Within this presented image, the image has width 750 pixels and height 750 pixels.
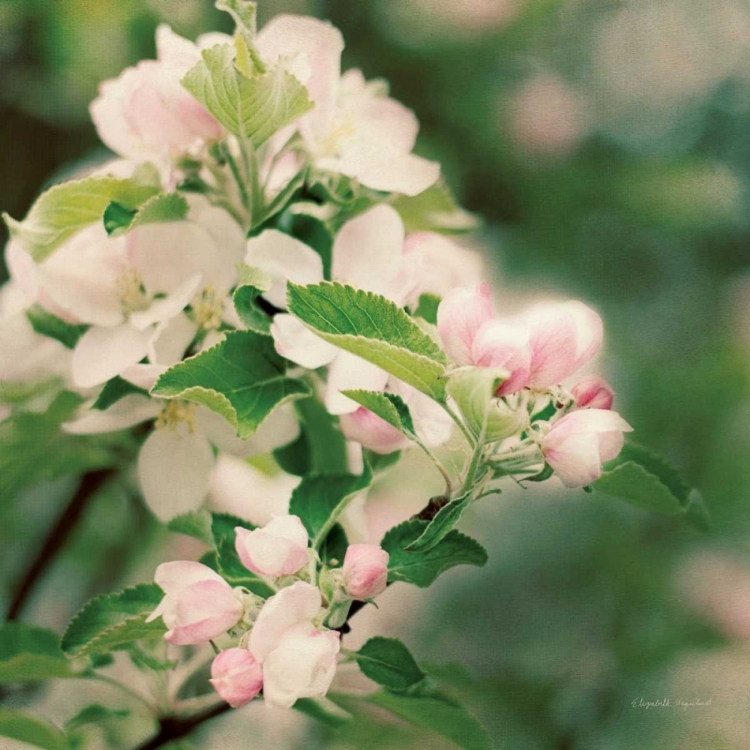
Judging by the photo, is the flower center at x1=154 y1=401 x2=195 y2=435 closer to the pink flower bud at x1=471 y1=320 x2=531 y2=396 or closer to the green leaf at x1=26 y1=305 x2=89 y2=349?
the green leaf at x1=26 y1=305 x2=89 y2=349

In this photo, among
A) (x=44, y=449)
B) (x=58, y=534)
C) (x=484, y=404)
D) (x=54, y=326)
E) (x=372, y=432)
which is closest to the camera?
(x=484, y=404)

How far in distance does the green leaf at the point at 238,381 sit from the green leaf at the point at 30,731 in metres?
0.26

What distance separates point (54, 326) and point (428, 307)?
0.25 m

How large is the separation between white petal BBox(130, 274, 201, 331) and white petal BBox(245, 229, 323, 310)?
48 millimetres

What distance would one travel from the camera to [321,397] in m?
0.63

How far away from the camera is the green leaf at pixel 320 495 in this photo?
0.55m

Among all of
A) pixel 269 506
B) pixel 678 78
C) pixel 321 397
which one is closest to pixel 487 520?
pixel 269 506

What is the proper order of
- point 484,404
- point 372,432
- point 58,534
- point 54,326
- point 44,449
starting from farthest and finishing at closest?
point 58,534 → point 44,449 → point 54,326 → point 372,432 → point 484,404

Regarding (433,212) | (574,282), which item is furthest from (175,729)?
(574,282)

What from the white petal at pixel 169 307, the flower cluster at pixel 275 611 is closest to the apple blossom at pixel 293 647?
the flower cluster at pixel 275 611

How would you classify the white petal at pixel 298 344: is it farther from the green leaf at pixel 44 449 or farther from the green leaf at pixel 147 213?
the green leaf at pixel 44 449

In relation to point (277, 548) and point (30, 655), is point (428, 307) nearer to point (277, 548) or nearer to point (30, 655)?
point (277, 548)

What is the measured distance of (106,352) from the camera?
0.58 meters

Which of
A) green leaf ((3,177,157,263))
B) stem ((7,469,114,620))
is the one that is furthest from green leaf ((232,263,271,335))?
stem ((7,469,114,620))
